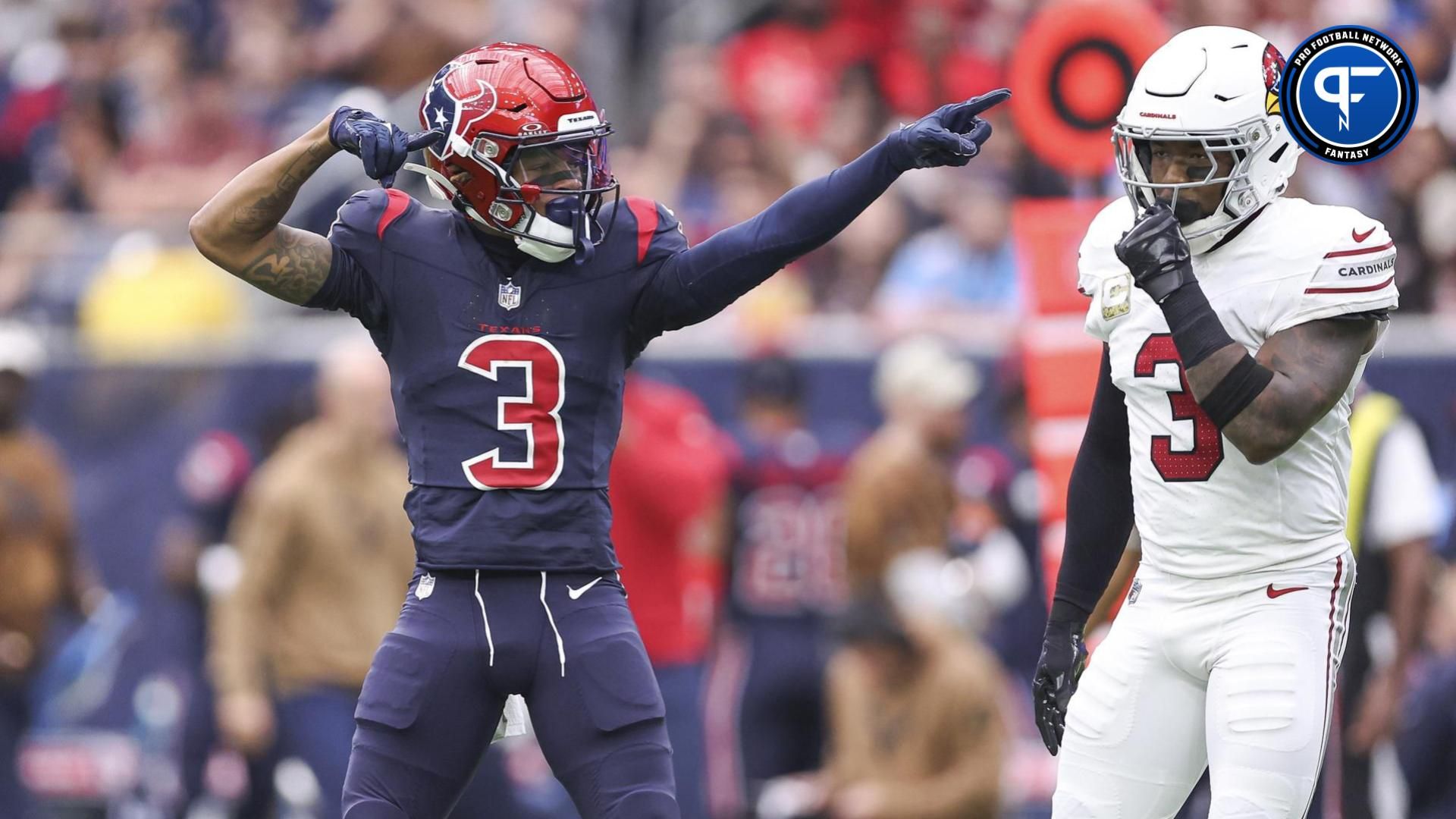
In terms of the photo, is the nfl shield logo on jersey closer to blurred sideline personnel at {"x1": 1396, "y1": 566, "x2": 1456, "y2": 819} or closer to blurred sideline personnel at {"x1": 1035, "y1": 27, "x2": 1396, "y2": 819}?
blurred sideline personnel at {"x1": 1035, "y1": 27, "x2": 1396, "y2": 819}

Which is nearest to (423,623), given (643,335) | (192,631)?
(643,335)

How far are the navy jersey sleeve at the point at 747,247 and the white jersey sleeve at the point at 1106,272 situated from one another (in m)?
0.53

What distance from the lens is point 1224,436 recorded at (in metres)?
4.50

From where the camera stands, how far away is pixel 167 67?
41.9ft

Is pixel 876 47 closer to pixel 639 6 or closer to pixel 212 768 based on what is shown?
pixel 639 6

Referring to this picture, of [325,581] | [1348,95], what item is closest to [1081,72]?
[1348,95]

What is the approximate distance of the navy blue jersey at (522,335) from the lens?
4.69 m

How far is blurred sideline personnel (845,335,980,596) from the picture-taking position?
27.7 feet

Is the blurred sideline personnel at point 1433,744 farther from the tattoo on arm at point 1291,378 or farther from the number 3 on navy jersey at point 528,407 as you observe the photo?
the number 3 on navy jersey at point 528,407

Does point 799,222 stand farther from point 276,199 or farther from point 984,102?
point 276,199

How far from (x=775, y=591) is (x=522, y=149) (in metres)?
4.64

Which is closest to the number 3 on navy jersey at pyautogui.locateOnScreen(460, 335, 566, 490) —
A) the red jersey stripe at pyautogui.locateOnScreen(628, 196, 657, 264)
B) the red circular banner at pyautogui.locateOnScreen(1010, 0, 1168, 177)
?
the red jersey stripe at pyautogui.locateOnScreen(628, 196, 657, 264)

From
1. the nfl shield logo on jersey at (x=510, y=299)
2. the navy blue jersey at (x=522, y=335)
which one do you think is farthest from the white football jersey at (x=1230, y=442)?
the nfl shield logo on jersey at (x=510, y=299)

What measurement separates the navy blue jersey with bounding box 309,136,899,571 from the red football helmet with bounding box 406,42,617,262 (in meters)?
0.08
